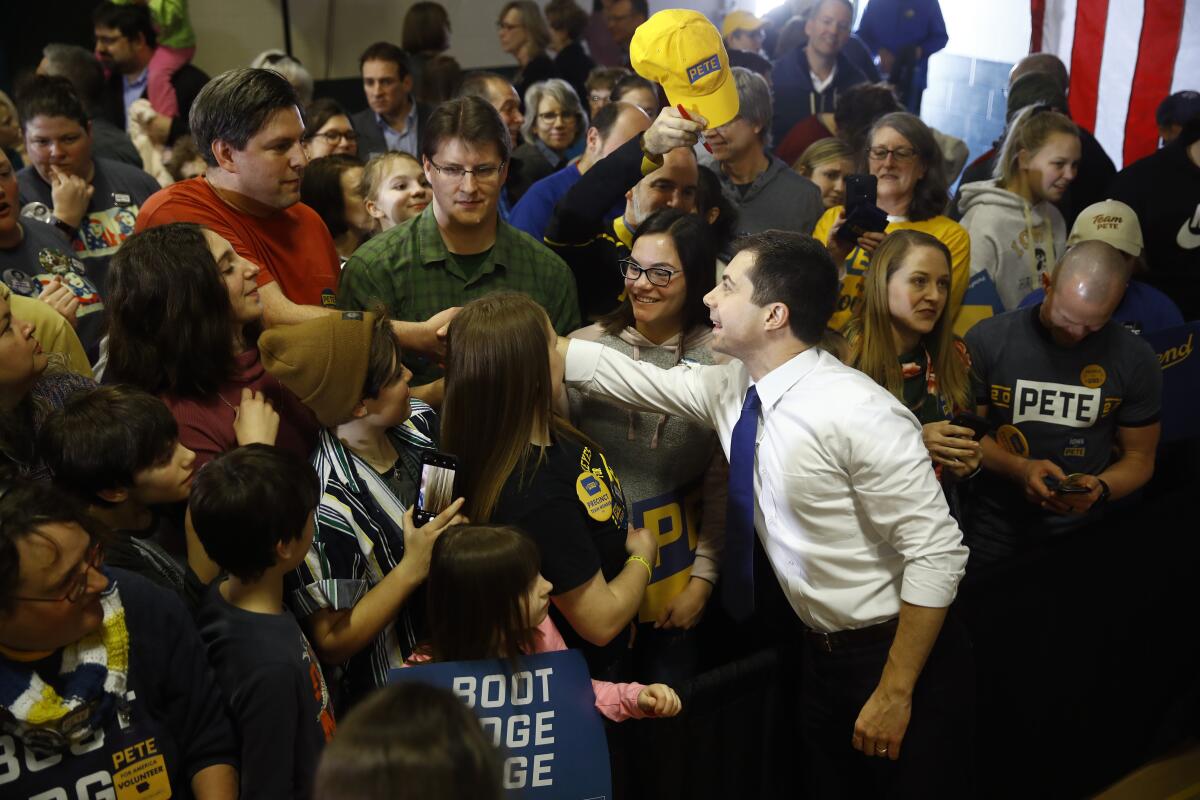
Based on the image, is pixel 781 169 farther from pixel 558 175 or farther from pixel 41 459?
pixel 41 459

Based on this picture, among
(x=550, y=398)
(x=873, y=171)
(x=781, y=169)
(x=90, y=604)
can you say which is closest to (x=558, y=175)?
(x=781, y=169)

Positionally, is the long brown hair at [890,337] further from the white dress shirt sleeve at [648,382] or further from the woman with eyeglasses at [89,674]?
the woman with eyeglasses at [89,674]

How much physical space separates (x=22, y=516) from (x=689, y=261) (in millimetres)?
1679

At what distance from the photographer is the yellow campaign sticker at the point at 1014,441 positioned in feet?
10.6

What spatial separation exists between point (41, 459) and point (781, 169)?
2.97 meters

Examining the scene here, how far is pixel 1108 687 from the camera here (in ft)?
10.8

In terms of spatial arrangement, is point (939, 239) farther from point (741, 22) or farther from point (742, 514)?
point (741, 22)

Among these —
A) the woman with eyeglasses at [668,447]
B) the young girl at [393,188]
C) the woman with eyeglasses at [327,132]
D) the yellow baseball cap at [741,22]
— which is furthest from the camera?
the yellow baseball cap at [741,22]

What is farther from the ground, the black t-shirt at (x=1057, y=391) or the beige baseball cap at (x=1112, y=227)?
the beige baseball cap at (x=1112, y=227)

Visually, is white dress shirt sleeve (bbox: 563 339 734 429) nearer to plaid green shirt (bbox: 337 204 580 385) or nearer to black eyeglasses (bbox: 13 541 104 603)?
A: plaid green shirt (bbox: 337 204 580 385)

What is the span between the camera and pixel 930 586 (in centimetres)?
212

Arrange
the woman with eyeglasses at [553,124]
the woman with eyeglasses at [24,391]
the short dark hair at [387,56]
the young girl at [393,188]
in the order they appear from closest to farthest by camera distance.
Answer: the woman with eyeglasses at [24,391] → the young girl at [393,188] → the woman with eyeglasses at [553,124] → the short dark hair at [387,56]

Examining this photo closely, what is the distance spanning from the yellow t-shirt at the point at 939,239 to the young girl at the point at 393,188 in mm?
1415

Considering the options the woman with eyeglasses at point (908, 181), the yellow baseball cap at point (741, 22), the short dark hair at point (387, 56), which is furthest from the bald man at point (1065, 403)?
the yellow baseball cap at point (741, 22)
